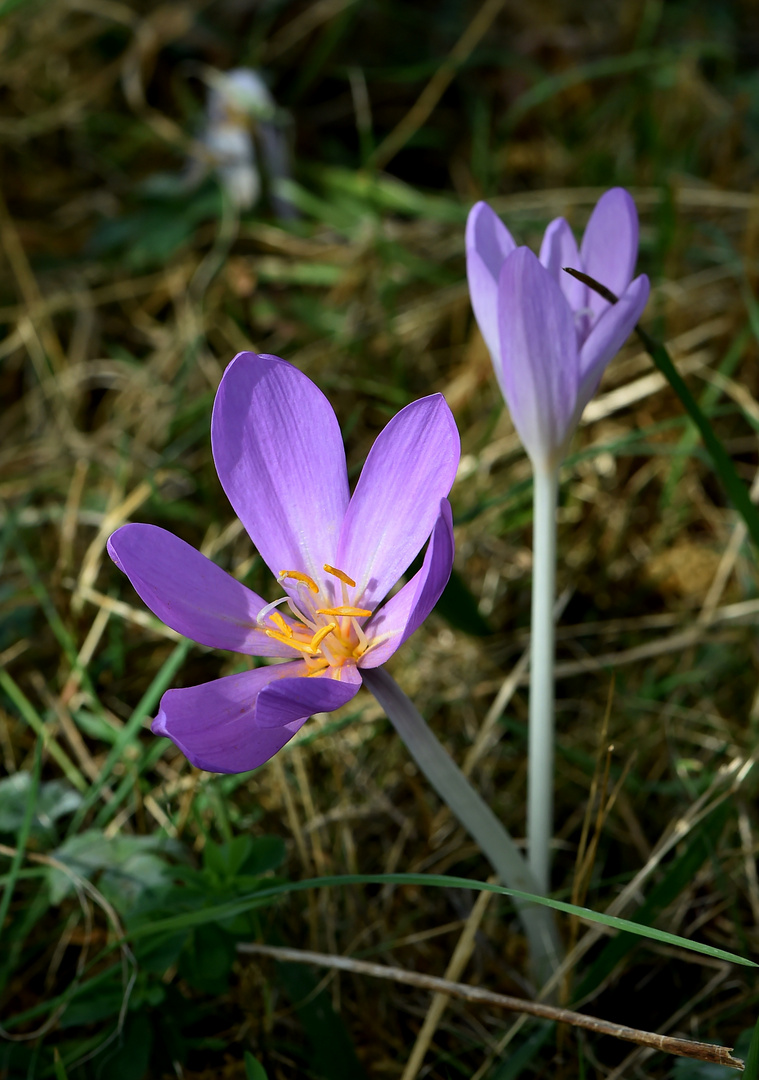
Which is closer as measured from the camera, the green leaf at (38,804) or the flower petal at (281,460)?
the flower petal at (281,460)

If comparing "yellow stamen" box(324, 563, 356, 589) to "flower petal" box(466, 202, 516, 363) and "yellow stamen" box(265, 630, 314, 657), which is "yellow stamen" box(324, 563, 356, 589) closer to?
"yellow stamen" box(265, 630, 314, 657)

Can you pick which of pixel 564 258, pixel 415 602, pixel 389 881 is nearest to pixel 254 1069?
pixel 389 881

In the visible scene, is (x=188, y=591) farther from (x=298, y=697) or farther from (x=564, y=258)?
(x=564, y=258)

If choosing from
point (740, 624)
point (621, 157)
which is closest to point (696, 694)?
point (740, 624)

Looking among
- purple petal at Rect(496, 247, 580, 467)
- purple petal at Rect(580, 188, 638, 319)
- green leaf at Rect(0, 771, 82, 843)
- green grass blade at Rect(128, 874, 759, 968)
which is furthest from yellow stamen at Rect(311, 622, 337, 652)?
green leaf at Rect(0, 771, 82, 843)

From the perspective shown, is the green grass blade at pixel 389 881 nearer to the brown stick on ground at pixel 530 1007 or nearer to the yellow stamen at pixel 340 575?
the brown stick on ground at pixel 530 1007

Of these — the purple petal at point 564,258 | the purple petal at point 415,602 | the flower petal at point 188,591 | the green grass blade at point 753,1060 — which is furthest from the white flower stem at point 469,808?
the purple petal at point 564,258

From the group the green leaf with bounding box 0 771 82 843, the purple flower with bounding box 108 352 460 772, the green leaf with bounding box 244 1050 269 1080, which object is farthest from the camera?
the green leaf with bounding box 0 771 82 843
